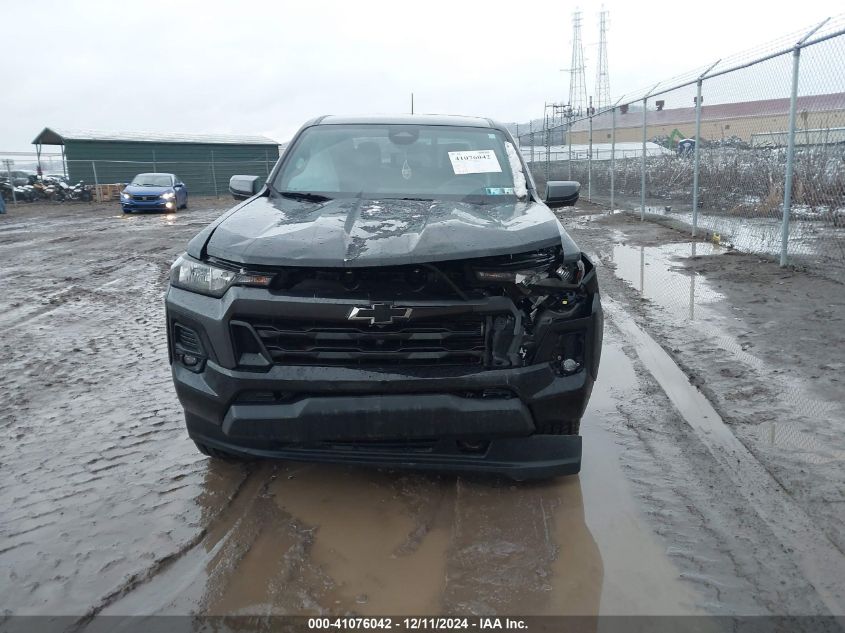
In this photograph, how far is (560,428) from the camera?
3076 millimetres

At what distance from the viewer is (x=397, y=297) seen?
2748mm

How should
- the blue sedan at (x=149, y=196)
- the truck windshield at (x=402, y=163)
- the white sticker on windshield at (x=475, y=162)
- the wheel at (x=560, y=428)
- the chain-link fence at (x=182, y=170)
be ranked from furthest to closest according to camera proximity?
1. the chain-link fence at (x=182, y=170)
2. the blue sedan at (x=149, y=196)
3. the white sticker on windshield at (x=475, y=162)
4. the truck windshield at (x=402, y=163)
5. the wheel at (x=560, y=428)

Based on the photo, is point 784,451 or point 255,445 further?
point 784,451

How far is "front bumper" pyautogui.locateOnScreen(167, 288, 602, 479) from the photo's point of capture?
277cm

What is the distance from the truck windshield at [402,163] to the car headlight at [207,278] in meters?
1.17

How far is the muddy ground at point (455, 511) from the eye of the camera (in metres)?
2.46

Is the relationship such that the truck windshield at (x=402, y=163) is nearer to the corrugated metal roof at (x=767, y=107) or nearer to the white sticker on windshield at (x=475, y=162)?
the white sticker on windshield at (x=475, y=162)

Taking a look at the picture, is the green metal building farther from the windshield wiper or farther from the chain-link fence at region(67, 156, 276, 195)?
the windshield wiper

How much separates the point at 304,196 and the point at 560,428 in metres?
2.01

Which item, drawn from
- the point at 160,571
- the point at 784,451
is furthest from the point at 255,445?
the point at 784,451

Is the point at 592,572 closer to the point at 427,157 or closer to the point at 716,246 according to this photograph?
the point at 427,157

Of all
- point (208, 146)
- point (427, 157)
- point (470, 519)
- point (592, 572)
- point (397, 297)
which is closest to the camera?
point (592, 572)

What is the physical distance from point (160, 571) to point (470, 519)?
125cm

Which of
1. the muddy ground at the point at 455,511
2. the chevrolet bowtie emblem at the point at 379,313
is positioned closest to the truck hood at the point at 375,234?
the chevrolet bowtie emblem at the point at 379,313
